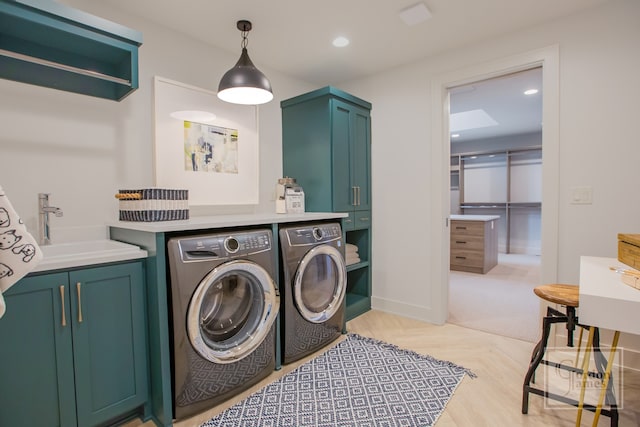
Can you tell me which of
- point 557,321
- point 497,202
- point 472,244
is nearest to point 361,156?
point 557,321

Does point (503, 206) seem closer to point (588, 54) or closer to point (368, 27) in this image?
point (588, 54)

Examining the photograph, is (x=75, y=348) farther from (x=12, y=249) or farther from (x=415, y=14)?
(x=415, y=14)

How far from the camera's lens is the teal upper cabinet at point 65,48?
1471 mm

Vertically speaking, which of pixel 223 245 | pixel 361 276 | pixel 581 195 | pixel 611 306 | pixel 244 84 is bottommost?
pixel 361 276

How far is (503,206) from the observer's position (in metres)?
6.68

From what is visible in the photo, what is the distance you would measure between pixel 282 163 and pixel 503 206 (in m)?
5.48

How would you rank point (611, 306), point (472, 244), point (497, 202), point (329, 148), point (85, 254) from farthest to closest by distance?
1. point (497, 202)
2. point (472, 244)
3. point (329, 148)
4. point (85, 254)
5. point (611, 306)

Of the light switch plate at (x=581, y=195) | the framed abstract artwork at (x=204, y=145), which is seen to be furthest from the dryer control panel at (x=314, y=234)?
the light switch plate at (x=581, y=195)

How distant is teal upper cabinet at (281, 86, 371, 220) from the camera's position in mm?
2768

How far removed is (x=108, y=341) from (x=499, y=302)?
348 cm

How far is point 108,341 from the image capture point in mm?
1483

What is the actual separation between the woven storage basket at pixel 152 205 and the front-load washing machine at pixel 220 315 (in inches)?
16.8

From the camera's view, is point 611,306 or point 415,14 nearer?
point 611,306

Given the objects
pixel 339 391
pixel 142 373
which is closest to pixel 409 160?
pixel 339 391
